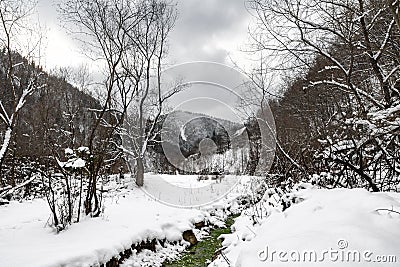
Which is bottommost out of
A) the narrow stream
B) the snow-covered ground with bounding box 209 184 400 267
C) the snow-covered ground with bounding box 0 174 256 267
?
the narrow stream

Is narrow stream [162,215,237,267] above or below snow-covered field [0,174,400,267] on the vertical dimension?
below

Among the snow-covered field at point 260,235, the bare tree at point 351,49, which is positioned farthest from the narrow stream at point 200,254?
the bare tree at point 351,49

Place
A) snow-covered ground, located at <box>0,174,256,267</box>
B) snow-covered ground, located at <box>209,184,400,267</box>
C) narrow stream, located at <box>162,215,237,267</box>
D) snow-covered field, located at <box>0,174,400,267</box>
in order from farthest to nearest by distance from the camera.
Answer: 1. narrow stream, located at <box>162,215,237,267</box>
2. snow-covered ground, located at <box>0,174,256,267</box>
3. snow-covered field, located at <box>0,174,400,267</box>
4. snow-covered ground, located at <box>209,184,400,267</box>

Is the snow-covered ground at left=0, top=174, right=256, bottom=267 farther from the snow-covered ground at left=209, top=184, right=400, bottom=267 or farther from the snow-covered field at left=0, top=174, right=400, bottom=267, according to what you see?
the snow-covered ground at left=209, top=184, right=400, bottom=267

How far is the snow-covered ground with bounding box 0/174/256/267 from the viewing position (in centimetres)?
378

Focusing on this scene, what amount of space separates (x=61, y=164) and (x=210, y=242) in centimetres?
368

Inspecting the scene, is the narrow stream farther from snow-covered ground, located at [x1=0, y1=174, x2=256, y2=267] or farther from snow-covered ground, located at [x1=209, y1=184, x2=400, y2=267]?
snow-covered ground, located at [x1=209, y1=184, x2=400, y2=267]

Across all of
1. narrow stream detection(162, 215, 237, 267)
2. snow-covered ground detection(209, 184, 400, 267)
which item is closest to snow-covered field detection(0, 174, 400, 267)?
snow-covered ground detection(209, 184, 400, 267)

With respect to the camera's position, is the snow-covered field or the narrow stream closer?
the snow-covered field

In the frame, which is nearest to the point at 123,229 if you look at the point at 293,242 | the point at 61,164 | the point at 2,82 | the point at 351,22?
the point at 61,164

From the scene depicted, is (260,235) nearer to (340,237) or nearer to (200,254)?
(340,237)

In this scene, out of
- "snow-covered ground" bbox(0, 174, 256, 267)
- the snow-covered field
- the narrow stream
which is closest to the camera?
the snow-covered field

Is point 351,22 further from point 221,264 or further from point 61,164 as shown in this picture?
point 61,164

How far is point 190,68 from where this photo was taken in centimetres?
1016
